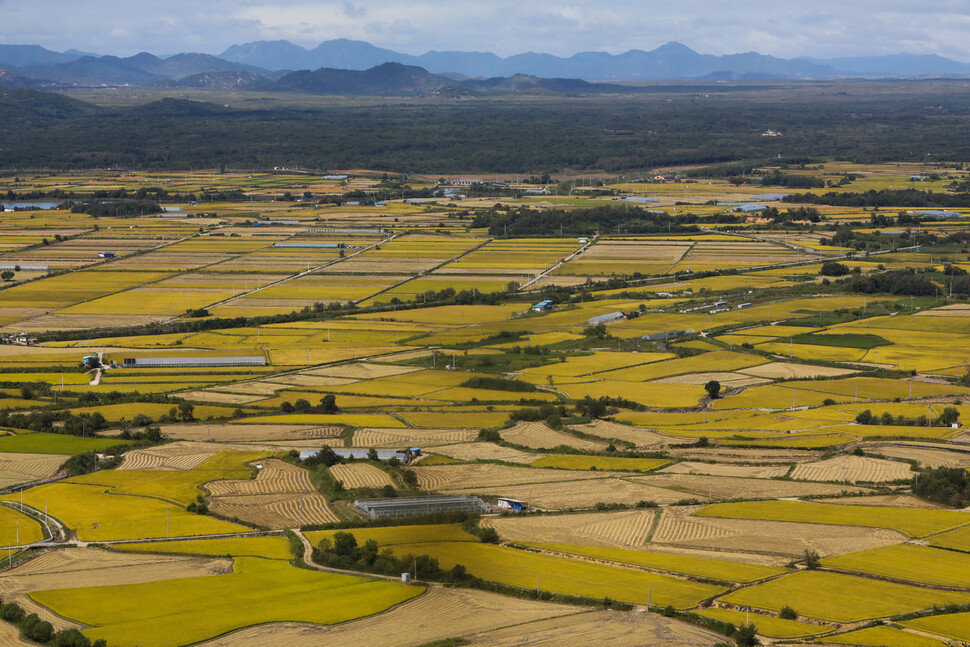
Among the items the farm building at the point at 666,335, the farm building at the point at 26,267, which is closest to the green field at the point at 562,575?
the farm building at the point at 666,335

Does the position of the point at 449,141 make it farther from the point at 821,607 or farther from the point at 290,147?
the point at 821,607

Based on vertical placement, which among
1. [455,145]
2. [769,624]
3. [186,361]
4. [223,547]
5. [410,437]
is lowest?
[410,437]

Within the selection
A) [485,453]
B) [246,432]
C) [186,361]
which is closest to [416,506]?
[485,453]

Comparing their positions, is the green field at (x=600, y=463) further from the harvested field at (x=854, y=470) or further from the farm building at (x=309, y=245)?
the farm building at (x=309, y=245)

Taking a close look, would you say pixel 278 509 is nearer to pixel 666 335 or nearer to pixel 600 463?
pixel 600 463

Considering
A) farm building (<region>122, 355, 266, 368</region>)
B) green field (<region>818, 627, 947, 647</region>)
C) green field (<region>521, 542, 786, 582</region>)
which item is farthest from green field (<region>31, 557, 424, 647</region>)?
farm building (<region>122, 355, 266, 368</region>)

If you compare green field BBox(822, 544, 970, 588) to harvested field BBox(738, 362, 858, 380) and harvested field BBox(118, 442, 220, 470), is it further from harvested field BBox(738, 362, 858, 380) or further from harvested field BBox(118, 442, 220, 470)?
harvested field BBox(738, 362, 858, 380)
